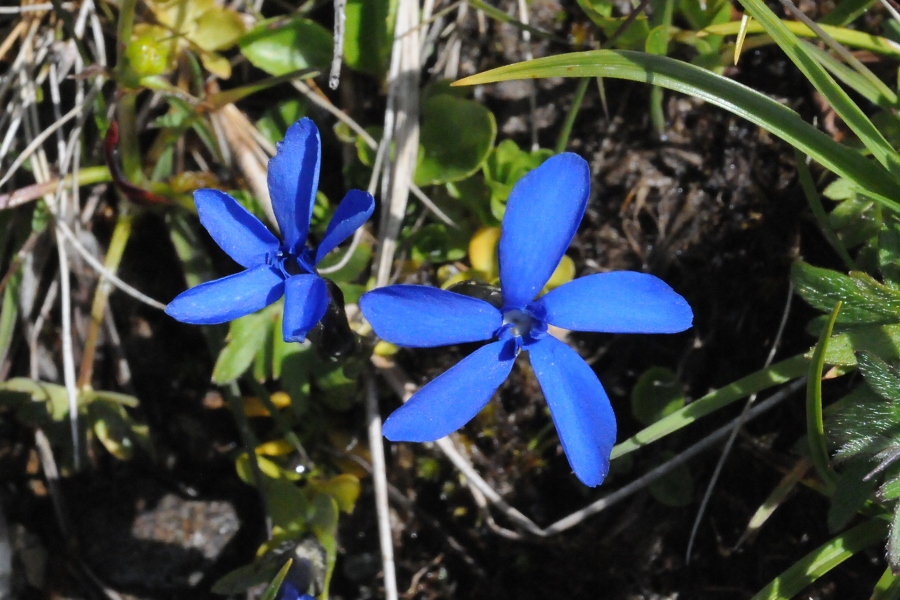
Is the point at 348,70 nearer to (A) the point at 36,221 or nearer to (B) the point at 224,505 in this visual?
(A) the point at 36,221

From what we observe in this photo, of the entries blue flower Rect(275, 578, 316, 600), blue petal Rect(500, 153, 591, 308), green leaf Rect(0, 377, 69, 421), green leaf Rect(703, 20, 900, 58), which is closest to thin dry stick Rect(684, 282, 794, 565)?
green leaf Rect(703, 20, 900, 58)

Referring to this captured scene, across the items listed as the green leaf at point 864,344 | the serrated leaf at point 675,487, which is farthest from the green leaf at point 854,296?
the serrated leaf at point 675,487

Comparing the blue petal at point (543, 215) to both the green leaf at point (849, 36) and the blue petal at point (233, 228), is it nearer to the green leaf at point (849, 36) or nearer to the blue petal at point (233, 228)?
the blue petal at point (233, 228)

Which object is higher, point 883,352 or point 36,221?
point 883,352

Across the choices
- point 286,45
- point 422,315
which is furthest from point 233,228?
point 286,45

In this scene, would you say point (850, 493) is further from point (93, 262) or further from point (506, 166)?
point (93, 262)

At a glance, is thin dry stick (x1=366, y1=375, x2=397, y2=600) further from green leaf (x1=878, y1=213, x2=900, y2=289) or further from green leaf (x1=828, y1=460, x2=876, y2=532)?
green leaf (x1=878, y1=213, x2=900, y2=289)

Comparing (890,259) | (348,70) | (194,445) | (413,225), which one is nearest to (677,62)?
(890,259)
